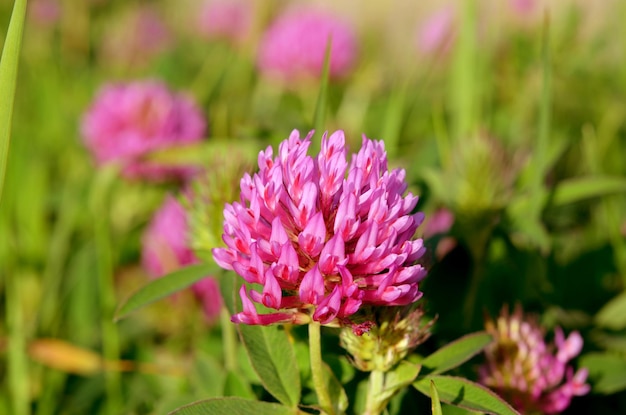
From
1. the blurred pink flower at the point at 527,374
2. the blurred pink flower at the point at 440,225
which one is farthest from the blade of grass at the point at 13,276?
the blurred pink flower at the point at 440,225

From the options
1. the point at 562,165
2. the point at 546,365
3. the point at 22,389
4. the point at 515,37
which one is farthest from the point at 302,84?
the point at 546,365

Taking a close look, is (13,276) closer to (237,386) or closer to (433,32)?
(237,386)

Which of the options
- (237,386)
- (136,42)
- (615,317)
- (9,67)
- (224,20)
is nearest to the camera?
(9,67)

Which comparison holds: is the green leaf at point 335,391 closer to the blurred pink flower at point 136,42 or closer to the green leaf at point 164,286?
the green leaf at point 164,286

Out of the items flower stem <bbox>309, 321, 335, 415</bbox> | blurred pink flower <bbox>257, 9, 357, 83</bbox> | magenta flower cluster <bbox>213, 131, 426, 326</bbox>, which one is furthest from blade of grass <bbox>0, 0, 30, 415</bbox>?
blurred pink flower <bbox>257, 9, 357, 83</bbox>

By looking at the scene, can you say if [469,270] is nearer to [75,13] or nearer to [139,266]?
[139,266]

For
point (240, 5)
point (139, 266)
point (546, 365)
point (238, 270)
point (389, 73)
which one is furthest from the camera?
point (240, 5)

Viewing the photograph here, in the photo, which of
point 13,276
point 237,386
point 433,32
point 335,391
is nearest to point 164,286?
point 237,386
